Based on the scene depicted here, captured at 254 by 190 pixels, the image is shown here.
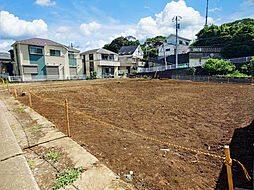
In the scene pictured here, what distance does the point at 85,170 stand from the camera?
8.30 feet

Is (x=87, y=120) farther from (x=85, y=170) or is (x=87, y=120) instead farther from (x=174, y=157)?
(x=174, y=157)

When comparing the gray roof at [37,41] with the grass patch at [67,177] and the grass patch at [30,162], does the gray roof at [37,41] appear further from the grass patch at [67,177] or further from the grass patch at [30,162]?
the grass patch at [67,177]

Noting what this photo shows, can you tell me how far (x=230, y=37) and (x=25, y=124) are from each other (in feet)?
129

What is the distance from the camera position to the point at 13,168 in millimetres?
2584

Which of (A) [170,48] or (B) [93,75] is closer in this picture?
(B) [93,75]

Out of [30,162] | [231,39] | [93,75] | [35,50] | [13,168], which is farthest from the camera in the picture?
[231,39]

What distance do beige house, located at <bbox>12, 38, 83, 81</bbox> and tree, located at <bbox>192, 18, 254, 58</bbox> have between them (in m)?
32.5

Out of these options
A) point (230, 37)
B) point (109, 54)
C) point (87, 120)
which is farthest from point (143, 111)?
point (230, 37)

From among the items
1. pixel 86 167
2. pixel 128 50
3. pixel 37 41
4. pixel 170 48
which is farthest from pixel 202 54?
pixel 86 167

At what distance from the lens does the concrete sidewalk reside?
7.22 feet

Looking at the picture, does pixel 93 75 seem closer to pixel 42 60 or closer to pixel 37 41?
pixel 42 60

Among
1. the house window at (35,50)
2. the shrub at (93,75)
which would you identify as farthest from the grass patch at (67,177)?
the shrub at (93,75)

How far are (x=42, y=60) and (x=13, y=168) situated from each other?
2689 centimetres

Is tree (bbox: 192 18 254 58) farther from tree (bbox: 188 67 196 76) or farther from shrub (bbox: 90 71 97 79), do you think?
shrub (bbox: 90 71 97 79)
